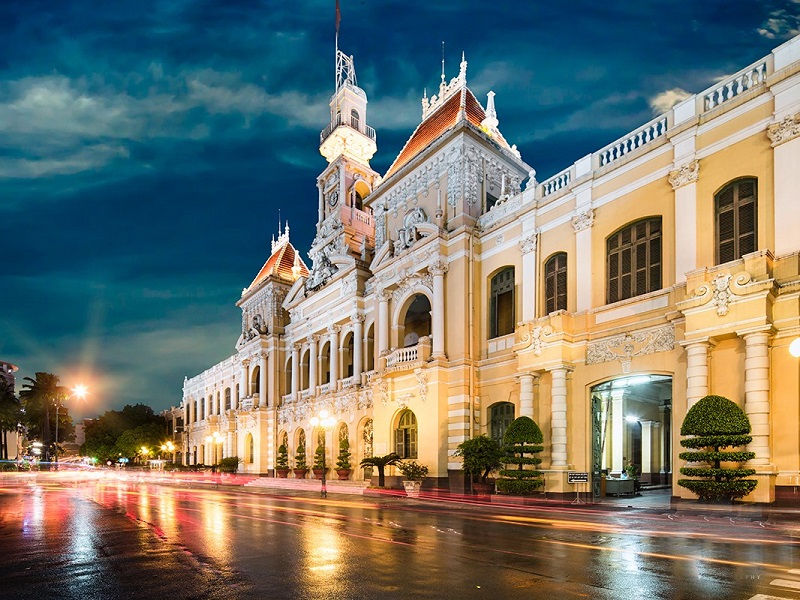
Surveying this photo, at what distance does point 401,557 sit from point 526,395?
49.7ft

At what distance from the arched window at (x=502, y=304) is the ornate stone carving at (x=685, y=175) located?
8.80 meters

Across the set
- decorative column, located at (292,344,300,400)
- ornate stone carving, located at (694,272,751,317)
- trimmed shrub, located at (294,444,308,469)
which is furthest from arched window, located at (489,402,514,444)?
decorative column, located at (292,344,300,400)

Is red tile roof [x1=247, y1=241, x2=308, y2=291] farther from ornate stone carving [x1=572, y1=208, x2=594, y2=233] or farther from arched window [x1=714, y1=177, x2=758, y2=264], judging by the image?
arched window [x1=714, y1=177, x2=758, y2=264]

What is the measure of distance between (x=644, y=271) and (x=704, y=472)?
26.2ft

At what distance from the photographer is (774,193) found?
1812 centimetres

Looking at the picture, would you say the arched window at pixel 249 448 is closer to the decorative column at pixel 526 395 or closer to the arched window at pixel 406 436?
the arched window at pixel 406 436

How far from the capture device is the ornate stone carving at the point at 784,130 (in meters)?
17.7

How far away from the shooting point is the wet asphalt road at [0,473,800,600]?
7910mm

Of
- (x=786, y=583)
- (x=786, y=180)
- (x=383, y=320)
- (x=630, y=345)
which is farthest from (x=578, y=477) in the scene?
Result: (x=383, y=320)

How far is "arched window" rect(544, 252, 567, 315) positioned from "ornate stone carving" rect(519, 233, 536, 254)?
3.27ft

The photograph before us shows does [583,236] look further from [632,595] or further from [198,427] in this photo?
[198,427]

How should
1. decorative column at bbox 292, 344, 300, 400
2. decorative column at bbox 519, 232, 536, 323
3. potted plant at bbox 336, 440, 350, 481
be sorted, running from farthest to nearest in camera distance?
decorative column at bbox 292, 344, 300, 400, potted plant at bbox 336, 440, 350, 481, decorative column at bbox 519, 232, 536, 323

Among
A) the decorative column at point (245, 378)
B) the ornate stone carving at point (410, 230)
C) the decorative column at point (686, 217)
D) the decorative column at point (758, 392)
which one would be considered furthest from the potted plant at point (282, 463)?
the decorative column at point (758, 392)

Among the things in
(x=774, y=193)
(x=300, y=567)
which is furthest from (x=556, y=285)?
(x=300, y=567)
